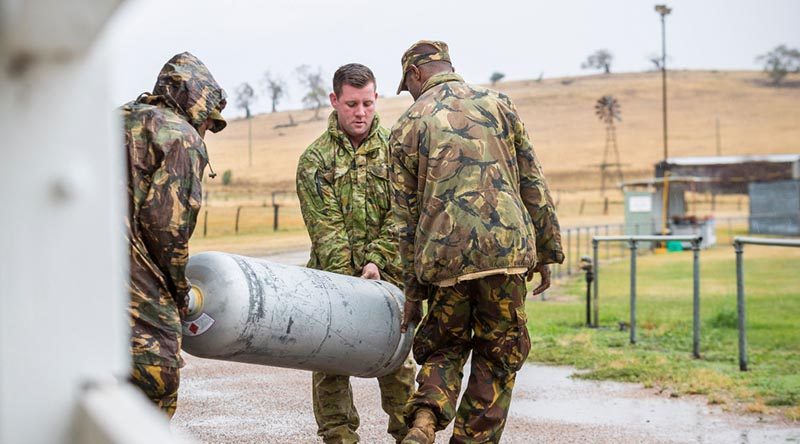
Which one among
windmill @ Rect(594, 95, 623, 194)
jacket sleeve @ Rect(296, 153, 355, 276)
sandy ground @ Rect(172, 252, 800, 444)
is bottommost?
sandy ground @ Rect(172, 252, 800, 444)

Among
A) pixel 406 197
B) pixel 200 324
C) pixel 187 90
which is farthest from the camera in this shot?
pixel 406 197

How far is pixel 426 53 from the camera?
518 centimetres

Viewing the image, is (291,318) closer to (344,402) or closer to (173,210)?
(173,210)

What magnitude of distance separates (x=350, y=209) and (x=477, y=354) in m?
1.18

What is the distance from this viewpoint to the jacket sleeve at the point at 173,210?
4.18m

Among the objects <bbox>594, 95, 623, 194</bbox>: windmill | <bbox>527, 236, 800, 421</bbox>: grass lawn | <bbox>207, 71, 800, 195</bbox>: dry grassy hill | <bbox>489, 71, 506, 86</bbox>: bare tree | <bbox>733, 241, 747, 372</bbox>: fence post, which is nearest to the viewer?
<bbox>527, 236, 800, 421</bbox>: grass lawn

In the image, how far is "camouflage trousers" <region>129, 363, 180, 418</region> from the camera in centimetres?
418

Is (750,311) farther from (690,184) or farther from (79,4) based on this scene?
(690,184)

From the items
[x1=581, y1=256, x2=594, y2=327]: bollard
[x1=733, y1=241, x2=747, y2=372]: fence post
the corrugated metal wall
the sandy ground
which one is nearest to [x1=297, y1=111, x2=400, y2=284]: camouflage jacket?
the sandy ground

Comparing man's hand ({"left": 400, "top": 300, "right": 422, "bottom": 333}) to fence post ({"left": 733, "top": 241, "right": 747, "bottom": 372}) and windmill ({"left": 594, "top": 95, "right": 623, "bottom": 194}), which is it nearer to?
fence post ({"left": 733, "top": 241, "right": 747, "bottom": 372})

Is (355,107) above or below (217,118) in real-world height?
above

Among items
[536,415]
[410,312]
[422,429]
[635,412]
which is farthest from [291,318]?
[635,412]

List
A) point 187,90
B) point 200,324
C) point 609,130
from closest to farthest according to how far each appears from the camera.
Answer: point 187,90 → point 200,324 → point 609,130

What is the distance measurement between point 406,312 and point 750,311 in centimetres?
1114
